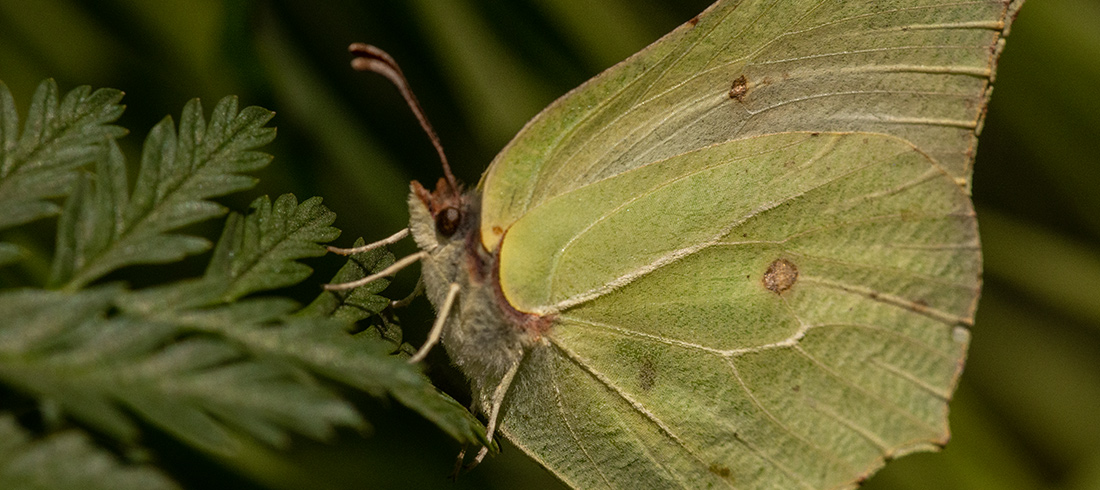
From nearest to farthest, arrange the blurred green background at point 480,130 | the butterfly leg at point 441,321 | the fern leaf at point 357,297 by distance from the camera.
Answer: the fern leaf at point 357,297 < the butterfly leg at point 441,321 < the blurred green background at point 480,130

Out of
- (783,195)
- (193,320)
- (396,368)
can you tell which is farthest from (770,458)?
(193,320)

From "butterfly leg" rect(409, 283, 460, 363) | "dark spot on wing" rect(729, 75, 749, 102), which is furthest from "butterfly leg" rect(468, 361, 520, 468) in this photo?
"dark spot on wing" rect(729, 75, 749, 102)

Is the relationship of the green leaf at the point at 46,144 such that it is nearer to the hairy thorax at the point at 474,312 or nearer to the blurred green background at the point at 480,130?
the hairy thorax at the point at 474,312

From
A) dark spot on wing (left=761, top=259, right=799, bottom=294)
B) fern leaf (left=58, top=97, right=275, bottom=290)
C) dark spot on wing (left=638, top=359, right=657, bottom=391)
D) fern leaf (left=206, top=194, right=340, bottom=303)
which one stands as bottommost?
dark spot on wing (left=638, top=359, right=657, bottom=391)

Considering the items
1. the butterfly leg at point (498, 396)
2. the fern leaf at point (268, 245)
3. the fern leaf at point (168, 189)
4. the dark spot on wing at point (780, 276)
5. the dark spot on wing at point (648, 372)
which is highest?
the fern leaf at point (168, 189)

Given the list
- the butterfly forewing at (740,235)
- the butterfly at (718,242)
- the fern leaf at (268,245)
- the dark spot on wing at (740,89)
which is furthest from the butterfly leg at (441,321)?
the dark spot on wing at (740,89)

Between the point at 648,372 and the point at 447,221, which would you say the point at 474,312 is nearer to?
the point at 447,221

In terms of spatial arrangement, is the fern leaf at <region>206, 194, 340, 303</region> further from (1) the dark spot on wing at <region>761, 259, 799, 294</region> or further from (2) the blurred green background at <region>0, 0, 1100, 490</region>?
(1) the dark spot on wing at <region>761, 259, 799, 294</region>
